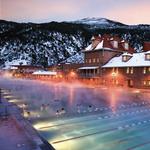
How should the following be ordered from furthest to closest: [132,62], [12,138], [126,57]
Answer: [126,57] → [132,62] → [12,138]

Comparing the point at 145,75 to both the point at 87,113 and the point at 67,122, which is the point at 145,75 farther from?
the point at 67,122

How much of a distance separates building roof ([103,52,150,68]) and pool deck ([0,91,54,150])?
136 ft

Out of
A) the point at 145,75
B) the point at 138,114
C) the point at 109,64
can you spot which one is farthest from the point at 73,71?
the point at 138,114

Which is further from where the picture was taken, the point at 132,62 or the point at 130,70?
the point at 132,62

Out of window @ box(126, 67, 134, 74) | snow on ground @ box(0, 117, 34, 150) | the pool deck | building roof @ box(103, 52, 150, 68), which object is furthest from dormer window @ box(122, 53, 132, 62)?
snow on ground @ box(0, 117, 34, 150)

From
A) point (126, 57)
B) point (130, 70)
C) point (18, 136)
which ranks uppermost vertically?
point (126, 57)

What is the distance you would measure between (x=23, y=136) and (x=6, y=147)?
1943 mm

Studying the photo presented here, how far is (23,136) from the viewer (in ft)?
46.4

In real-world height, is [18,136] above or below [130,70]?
below

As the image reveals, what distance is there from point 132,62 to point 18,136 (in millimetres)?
48392

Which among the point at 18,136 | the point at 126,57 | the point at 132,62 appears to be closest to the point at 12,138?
the point at 18,136

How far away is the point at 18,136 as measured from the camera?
14086 millimetres

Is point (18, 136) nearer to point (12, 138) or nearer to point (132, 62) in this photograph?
point (12, 138)

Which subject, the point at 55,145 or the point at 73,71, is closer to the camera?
the point at 55,145
